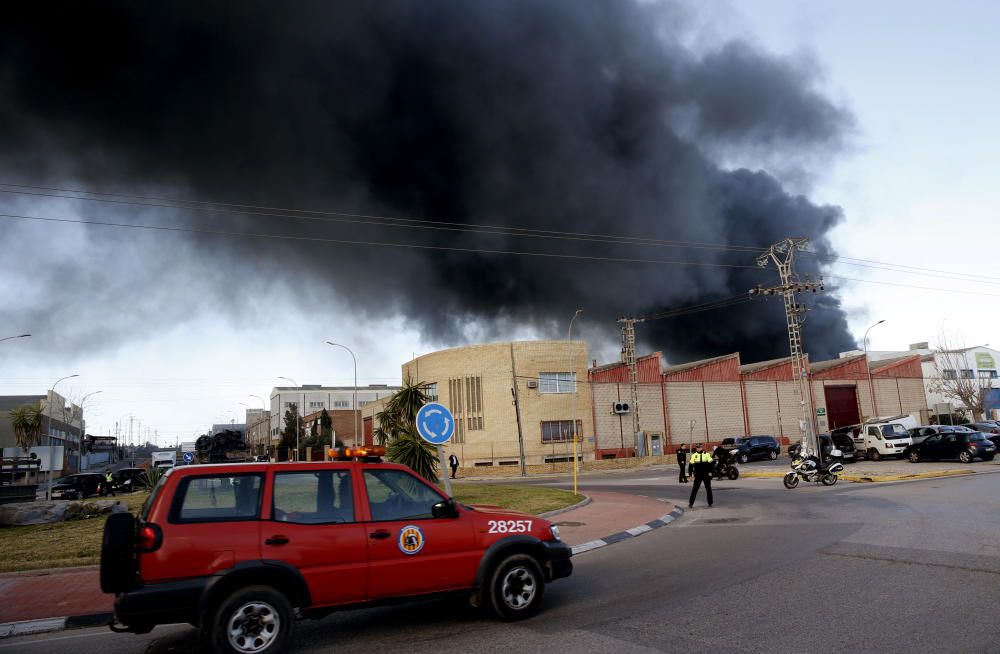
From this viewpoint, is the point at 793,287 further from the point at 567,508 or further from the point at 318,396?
the point at 318,396

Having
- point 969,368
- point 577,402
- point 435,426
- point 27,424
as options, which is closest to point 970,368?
point 969,368

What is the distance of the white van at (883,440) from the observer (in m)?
32.2

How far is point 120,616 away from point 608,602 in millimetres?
4716

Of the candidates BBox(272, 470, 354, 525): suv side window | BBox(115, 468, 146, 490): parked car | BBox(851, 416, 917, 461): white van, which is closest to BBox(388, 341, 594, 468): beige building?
BBox(851, 416, 917, 461): white van

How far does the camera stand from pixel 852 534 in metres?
10.9

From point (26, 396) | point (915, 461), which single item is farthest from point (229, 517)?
point (26, 396)

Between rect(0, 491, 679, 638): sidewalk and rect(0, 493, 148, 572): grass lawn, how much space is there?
0.45m

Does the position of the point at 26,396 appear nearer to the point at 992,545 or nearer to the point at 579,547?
the point at 579,547

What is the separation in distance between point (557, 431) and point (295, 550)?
157 feet

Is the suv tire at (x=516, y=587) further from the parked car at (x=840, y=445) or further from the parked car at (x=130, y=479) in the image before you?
Result: the parked car at (x=130, y=479)

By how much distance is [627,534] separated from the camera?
12547 mm

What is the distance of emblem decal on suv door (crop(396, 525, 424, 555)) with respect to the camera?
6.05 meters

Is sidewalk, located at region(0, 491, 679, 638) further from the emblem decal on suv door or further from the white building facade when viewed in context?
the white building facade

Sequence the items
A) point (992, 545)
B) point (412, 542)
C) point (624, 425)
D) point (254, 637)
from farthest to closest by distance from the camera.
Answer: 1. point (624, 425)
2. point (992, 545)
3. point (412, 542)
4. point (254, 637)
